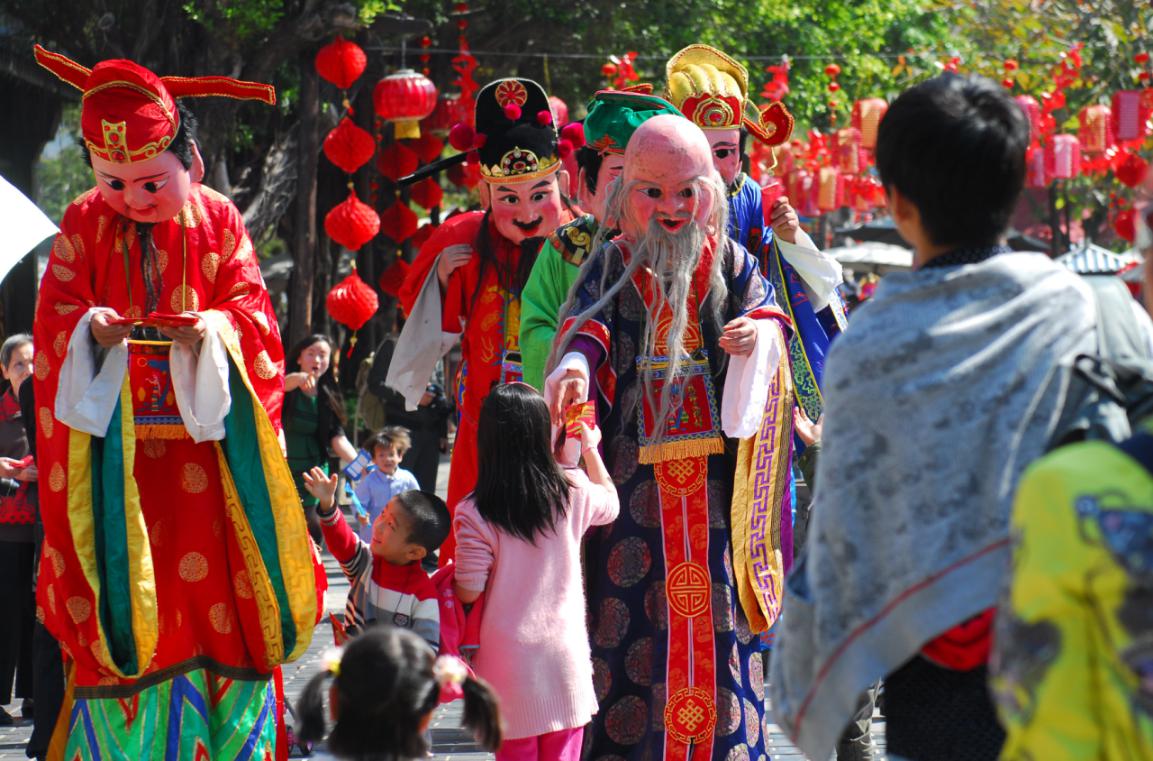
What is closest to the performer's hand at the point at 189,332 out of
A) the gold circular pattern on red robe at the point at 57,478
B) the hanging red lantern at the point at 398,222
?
the gold circular pattern on red robe at the point at 57,478

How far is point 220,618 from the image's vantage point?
201 inches

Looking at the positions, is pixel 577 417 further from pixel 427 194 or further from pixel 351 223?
pixel 427 194

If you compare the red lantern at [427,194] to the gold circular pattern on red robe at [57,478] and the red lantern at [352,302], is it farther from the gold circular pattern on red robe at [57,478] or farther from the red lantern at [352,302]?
the gold circular pattern on red robe at [57,478]

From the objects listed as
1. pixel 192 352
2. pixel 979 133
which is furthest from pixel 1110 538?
pixel 192 352

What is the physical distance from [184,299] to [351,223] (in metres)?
8.99

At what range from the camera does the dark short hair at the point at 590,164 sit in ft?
18.6

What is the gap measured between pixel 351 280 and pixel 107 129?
350 inches

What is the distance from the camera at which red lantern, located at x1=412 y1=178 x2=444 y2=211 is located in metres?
16.7

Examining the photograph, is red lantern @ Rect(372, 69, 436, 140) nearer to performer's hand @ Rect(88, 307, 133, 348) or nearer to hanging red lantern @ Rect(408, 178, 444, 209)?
hanging red lantern @ Rect(408, 178, 444, 209)

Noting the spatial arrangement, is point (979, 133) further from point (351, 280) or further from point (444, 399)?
point (351, 280)

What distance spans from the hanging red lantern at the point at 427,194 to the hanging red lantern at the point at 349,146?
7.95 ft

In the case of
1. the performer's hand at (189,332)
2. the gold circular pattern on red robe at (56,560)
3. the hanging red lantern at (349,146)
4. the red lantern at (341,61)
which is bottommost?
the gold circular pattern on red robe at (56,560)

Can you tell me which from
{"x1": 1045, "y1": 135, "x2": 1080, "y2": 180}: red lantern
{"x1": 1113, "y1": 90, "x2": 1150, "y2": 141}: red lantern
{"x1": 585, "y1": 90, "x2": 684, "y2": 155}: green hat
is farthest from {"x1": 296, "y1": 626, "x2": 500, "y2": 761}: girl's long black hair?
{"x1": 1045, "y1": 135, "x2": 1080, "y2": 180}: red lantern

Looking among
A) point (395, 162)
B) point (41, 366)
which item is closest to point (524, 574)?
point (41, 366)
